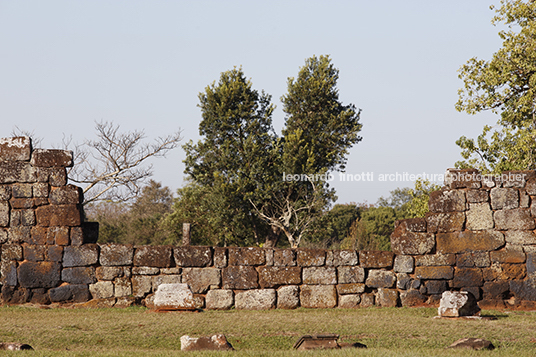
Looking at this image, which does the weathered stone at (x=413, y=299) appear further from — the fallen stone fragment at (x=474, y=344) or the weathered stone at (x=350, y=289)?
the fallen stone fragment at (x=474, y=344)

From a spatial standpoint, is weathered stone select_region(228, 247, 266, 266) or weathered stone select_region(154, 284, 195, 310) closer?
weathered stone select_region(154, 284, 195, 310)

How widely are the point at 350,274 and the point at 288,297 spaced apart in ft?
4.01

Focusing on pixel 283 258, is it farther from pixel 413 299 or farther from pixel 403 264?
pixel 413 299

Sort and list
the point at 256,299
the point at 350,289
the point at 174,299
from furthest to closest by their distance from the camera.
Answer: the point at 350,289, the point at 256,299, the point at 174,299

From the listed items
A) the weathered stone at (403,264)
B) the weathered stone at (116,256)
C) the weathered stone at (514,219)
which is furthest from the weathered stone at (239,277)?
the weathered stone at (514,219)

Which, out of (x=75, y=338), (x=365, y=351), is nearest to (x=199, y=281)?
(x=75, y=338)

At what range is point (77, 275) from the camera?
11.3 meters

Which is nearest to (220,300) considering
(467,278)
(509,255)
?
(467,278)

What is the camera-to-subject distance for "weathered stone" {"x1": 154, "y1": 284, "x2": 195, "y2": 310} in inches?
401

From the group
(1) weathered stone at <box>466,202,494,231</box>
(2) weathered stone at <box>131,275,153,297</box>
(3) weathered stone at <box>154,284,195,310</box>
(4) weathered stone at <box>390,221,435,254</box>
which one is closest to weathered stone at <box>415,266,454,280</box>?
(4) weathered stone at <box>390,221,435,254</box>

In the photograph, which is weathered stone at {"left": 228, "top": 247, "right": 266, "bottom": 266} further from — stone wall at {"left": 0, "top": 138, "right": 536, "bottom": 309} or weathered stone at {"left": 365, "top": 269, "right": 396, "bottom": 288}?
weathered stone at {"left": 365, "top": 269, "right": 396, "bottom": 288}

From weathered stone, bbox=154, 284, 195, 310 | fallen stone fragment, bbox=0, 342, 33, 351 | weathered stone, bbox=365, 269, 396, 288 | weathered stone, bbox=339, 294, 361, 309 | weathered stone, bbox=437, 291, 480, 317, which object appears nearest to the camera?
fallen stone fragment, bbox=0, 342, 33, 351

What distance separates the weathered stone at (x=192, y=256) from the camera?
37.2 feet

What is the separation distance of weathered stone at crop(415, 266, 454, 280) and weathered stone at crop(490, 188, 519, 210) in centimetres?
143
